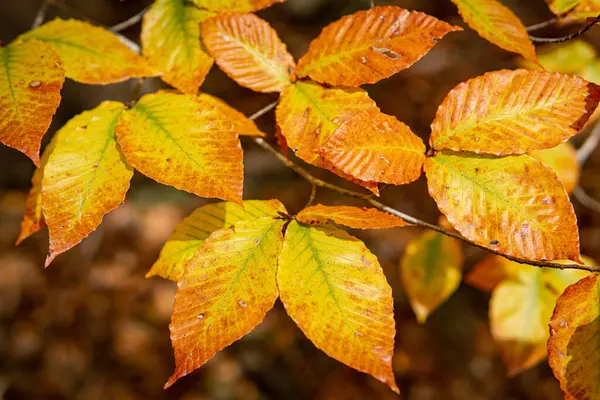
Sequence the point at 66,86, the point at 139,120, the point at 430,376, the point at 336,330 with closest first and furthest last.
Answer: the point at 336,330 < the point at 139,120 < the point at 430,376 < the point at 66,86

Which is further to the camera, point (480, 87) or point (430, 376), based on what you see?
point (430, 376)

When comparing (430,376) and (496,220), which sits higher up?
(496,220)

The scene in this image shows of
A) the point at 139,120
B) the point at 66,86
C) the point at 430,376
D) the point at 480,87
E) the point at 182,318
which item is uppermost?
the point at 480,87

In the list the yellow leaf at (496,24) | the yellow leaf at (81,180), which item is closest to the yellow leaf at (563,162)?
the yellow leaf at (496,24)

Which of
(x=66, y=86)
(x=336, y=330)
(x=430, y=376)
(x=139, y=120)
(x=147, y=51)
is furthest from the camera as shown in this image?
(x=66, y=86)

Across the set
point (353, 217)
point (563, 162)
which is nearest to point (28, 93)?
point (353, 217)

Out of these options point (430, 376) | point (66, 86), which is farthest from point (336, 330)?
point (66, 86)

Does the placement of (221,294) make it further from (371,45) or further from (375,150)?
(371,45)

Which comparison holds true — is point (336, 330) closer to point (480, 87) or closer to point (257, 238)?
point (257, 238)
